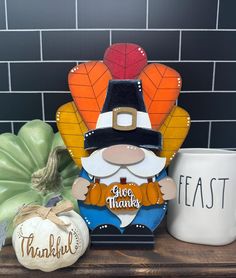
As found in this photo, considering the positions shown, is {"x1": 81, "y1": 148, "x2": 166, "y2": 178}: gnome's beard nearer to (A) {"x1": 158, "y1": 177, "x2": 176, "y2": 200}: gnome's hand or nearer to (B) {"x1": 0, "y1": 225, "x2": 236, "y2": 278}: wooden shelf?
(A) {"x1": 158, "y1": 177, "x2": 176, "y2": 200}: gnome's hand

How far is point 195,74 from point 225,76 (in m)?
0.08

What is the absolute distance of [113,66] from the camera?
2.08 ft

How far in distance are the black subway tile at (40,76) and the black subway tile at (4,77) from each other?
0.02 meters

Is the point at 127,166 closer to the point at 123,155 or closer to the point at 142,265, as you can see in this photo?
the point at 123,155

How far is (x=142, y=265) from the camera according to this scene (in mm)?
600

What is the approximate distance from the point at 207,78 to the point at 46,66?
0.43 metres

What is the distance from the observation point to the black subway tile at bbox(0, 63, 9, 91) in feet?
2.82

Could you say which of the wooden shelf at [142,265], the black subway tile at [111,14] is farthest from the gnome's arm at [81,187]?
the black subway tile at [111,14]

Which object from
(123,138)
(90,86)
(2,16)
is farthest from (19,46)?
(123,138)

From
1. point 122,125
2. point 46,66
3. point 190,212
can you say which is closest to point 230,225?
point 190,212

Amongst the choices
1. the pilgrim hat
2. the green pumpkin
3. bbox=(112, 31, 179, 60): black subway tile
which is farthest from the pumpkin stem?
bbox=(112, 31, 179, 60): black subway tile

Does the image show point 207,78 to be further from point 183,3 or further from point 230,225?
point 230,225

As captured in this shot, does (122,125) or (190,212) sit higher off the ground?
(122,125)

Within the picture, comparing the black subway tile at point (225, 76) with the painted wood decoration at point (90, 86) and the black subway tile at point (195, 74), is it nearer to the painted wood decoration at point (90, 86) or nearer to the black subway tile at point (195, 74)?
the black subway tile at point (195, 74)
